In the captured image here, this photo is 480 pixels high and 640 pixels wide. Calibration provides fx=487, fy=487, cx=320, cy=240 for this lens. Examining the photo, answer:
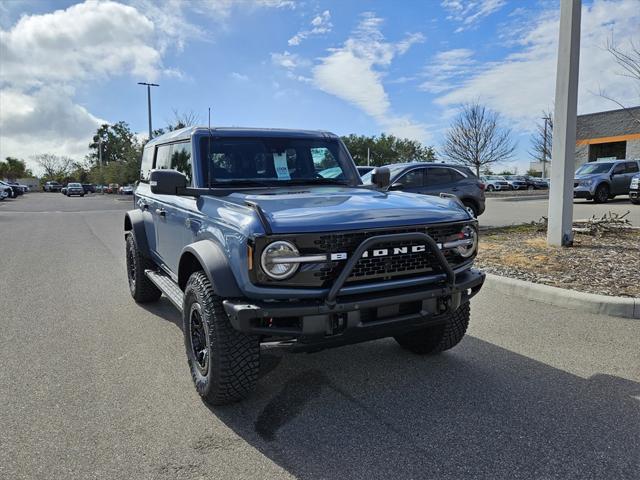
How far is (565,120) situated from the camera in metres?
7.84

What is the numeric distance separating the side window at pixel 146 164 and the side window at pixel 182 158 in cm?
109

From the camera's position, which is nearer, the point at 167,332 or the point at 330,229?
the point at 330,229

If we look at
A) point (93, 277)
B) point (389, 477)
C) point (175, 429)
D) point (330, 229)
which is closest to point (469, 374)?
point (389, 477)

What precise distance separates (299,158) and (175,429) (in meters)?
2.49

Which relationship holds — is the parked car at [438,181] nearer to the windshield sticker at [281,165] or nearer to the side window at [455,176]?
the side window at [455,176]

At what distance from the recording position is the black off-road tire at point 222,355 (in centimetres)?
302

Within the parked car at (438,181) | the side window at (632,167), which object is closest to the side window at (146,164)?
the parked car at (438,181)

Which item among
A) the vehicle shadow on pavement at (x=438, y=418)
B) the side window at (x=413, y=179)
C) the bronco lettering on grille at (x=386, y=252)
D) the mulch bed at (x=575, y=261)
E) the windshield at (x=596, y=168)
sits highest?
the windshield at (x=596, y=168)

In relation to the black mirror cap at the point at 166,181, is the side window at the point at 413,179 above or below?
above

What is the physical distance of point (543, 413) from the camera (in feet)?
10.3

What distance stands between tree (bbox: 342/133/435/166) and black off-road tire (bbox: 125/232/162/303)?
71.9 meters

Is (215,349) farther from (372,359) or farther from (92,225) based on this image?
(92,225)

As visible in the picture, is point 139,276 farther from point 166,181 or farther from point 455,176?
point 455,176

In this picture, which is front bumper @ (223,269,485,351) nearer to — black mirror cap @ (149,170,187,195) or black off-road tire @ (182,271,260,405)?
black off-road tire @ (182,271,260,405)
